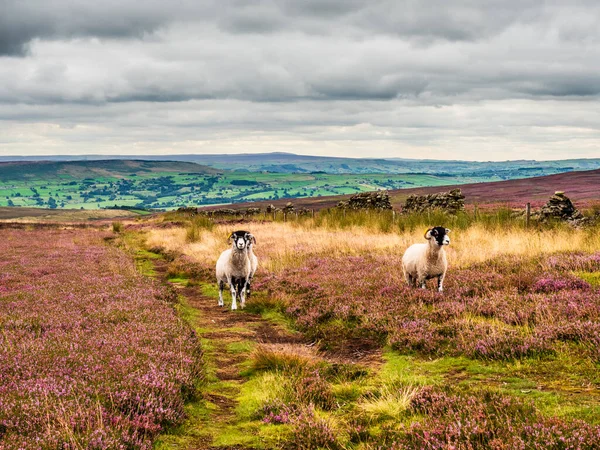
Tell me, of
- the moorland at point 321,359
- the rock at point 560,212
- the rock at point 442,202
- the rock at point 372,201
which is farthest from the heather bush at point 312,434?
the rock at point 372,201

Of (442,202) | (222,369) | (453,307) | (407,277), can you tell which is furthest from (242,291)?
(442,202)

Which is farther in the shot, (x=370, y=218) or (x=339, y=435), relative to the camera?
(x=370, y=218)

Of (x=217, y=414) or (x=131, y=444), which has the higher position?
(x=131, y=444)

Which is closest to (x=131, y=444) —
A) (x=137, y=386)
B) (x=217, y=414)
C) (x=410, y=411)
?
(x=137, y=386)

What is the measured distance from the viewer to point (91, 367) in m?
7.48

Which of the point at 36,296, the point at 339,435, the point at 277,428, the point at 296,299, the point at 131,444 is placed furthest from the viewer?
the point at 296,299

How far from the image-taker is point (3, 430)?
561cm

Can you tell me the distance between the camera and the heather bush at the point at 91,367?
5590mm

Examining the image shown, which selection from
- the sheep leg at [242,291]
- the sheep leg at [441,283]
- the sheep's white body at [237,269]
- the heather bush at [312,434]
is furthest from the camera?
the sheep's white body at [237,269]

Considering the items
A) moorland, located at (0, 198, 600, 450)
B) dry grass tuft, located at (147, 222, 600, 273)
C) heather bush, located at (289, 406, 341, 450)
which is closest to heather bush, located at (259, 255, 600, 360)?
moorland, located at (0, 198, 600, 450)

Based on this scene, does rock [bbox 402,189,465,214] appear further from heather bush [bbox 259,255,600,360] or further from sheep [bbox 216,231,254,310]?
sheep [bbox 216,231,254,310]

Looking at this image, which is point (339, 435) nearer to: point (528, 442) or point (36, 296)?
point (528, 442)

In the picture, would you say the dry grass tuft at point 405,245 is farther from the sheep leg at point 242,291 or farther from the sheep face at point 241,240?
the sheep face at point 241,240

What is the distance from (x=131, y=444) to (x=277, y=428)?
6.41 feet
